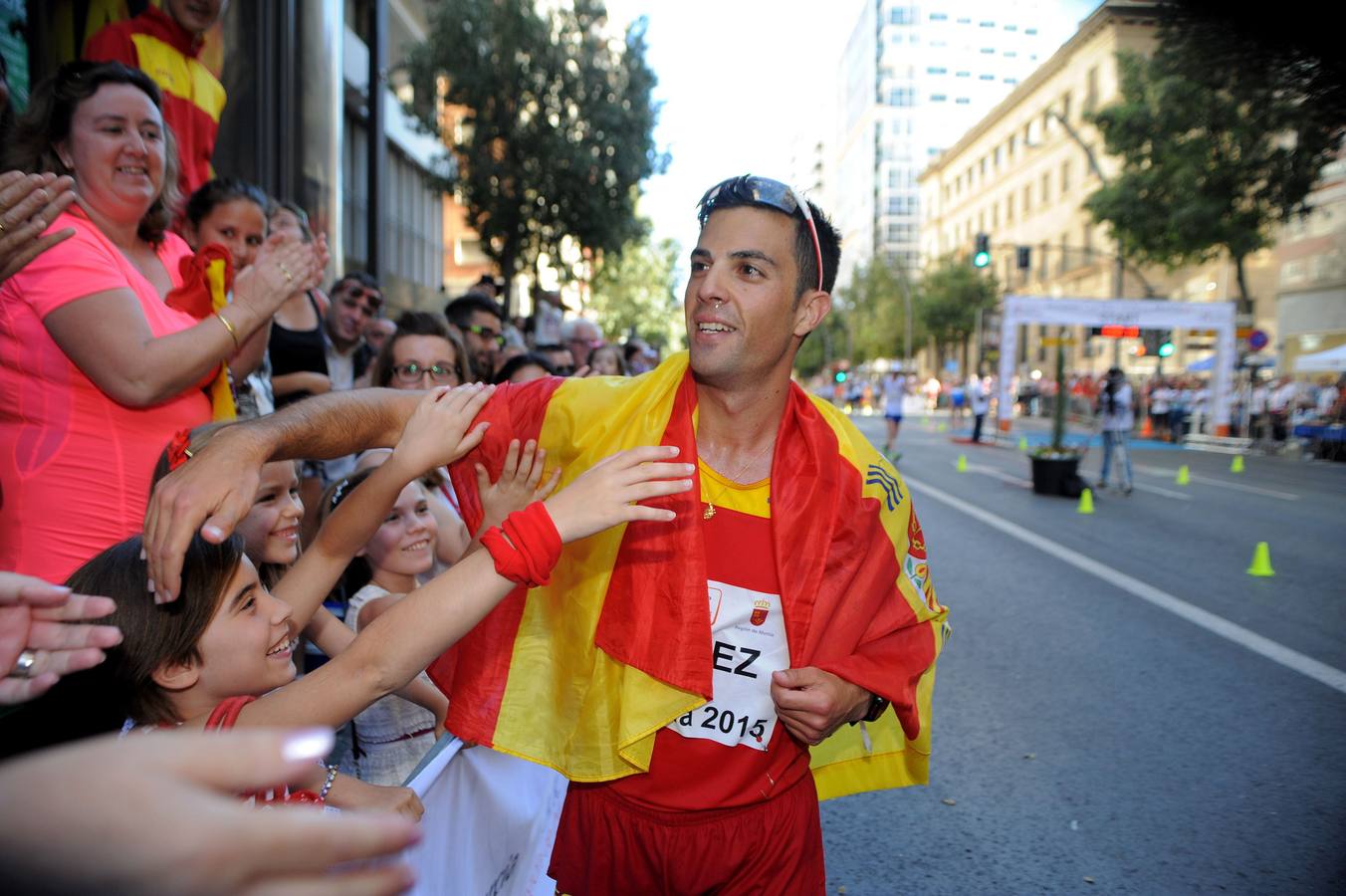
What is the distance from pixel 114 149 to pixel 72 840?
8.60ft

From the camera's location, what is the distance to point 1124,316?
935 inches

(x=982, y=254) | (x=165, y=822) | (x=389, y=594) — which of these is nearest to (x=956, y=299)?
(x=982, y=254)

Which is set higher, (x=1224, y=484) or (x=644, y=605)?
(x=644, y=605)

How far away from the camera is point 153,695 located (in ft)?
5.77

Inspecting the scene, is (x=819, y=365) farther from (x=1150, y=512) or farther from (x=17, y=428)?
(x=17, y=428)

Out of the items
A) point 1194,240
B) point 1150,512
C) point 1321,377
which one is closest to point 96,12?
point 1150,512

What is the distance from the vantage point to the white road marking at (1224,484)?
47.8 ft

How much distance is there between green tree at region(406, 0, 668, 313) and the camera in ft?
58.8

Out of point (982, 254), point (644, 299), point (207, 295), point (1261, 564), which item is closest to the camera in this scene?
point (207, 295)

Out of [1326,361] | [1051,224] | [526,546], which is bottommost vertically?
[526,546]

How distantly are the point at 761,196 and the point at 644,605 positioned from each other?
114 centimetres

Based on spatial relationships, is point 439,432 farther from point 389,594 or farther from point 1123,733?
point 1123,733

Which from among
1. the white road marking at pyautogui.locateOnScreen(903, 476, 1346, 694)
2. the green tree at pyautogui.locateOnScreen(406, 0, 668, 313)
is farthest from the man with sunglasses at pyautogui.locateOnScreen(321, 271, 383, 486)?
the green tree at pyautogui.locateOnScreen(406, 0, 668, 313)

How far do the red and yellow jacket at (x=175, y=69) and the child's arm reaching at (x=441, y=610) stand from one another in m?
2.83
